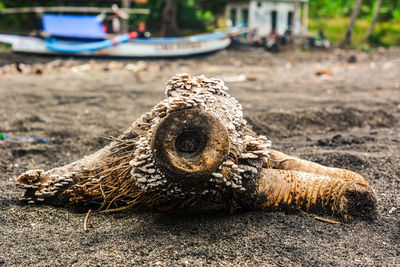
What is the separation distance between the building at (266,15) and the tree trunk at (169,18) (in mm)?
4618

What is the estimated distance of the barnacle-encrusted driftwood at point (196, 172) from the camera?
176 centimetres

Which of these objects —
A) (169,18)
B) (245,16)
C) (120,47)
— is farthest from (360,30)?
(120,47)

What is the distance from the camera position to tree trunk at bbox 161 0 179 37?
15211 mm

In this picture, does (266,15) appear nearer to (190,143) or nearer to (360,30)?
(360,30)

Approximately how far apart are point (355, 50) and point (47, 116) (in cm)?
1482

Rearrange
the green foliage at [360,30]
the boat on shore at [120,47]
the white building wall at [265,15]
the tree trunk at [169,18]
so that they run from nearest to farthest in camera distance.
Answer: the boat on shore at [120,47], the tree trunk at [169,18], the green foliage at [360,30], the white building wall at [265,15]

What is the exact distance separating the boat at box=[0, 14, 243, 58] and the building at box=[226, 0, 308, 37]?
24.3 feet

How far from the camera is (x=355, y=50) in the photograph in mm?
16047

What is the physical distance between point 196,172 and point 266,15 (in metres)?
18.8

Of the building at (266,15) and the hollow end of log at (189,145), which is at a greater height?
the building at (266,15)

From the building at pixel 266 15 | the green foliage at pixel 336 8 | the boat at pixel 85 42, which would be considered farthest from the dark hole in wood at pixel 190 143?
the green foliage at pixel 336 8

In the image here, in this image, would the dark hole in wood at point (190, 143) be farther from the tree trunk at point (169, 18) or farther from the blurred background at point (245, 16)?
the tree trunk at point (169, 18)

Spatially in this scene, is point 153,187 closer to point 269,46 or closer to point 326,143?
point 326,143

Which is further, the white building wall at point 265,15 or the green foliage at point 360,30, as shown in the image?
the white building wall at point 265,15
